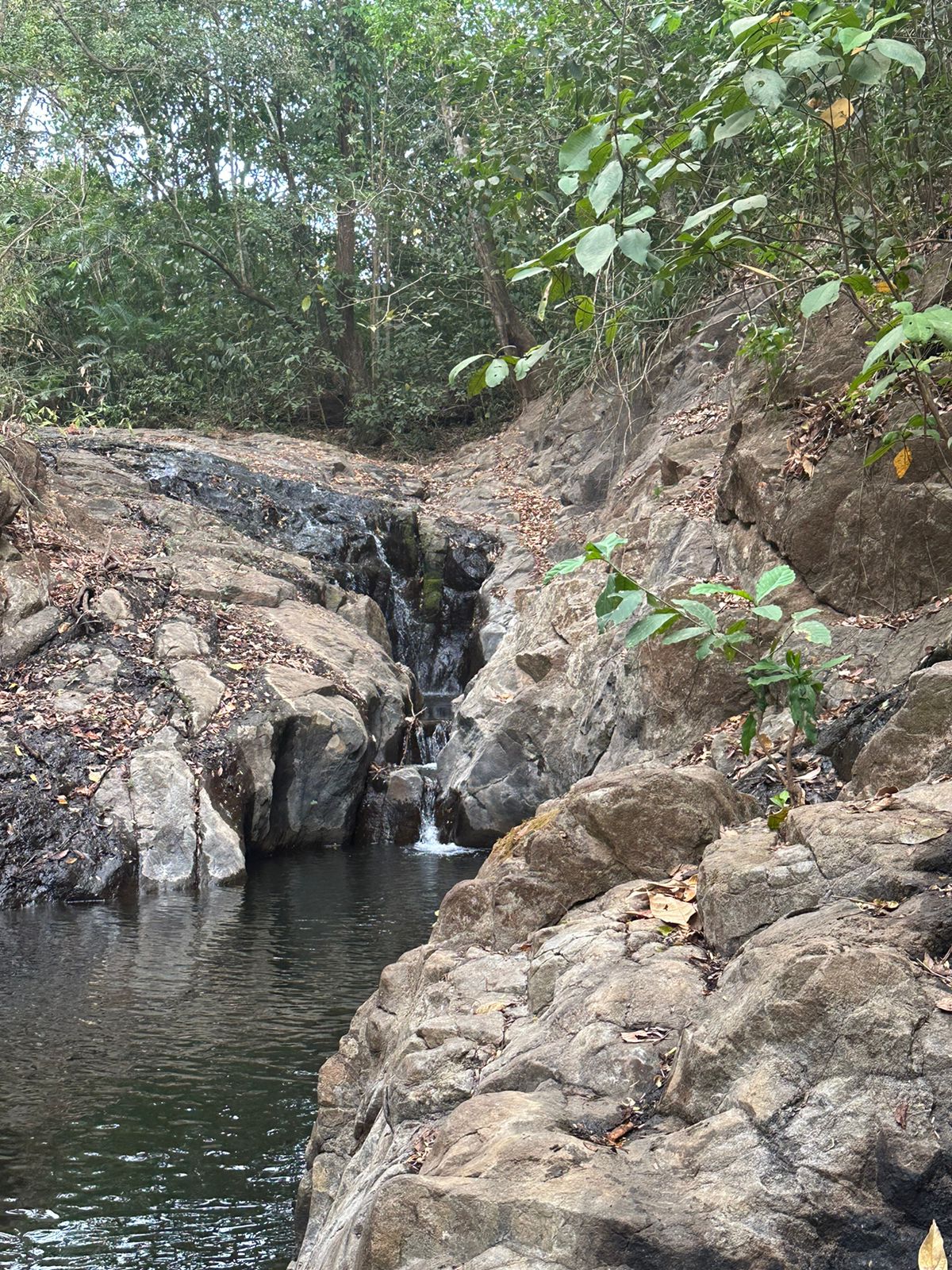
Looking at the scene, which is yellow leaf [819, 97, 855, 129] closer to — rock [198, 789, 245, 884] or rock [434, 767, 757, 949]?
rock [434, 767, 757, 949]

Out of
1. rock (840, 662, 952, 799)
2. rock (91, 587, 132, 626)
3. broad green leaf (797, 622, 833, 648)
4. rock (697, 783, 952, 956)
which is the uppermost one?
rock (91, 587, 132, 626)

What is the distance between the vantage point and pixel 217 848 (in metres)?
11.6

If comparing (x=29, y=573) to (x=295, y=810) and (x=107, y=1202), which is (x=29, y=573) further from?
(x=107, y=1202)

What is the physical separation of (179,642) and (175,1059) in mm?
7439

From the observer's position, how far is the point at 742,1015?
104 inches

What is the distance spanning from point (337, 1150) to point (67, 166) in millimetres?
16328

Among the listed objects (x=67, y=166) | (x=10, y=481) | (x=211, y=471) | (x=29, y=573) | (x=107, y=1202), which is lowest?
(x=107, y=1202)

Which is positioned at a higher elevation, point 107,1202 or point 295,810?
point 295,810

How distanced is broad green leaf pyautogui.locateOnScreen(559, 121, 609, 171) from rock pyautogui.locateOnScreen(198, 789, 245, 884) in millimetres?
9847

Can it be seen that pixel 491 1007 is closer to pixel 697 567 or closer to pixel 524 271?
pixel 524 271

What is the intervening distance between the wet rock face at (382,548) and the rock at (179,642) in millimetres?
4043

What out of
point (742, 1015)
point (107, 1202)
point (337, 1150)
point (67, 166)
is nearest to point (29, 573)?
point (67, 166)

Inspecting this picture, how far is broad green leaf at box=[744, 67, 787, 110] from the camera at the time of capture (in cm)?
270

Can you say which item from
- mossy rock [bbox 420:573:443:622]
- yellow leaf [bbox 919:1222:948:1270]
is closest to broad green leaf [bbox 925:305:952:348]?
yellow leaf [bbox 919:1222:948:1270]
